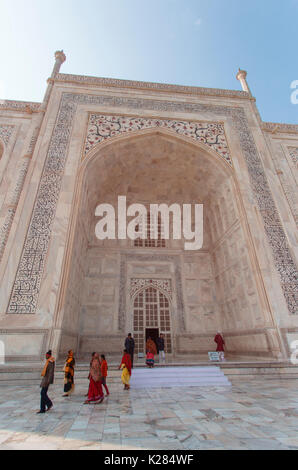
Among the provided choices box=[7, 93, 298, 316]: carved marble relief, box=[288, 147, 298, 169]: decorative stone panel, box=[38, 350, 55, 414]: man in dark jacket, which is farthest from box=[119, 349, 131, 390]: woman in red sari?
box=[288, 147, 298, 169]: decorative stone panel

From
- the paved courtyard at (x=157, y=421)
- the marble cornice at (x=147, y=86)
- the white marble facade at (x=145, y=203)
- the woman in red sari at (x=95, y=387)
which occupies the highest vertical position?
the marble cornice at (x=147, y=86)

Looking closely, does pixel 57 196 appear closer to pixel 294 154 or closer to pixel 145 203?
pixel 145 203

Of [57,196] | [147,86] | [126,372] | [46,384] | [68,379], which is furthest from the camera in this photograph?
[147,86]

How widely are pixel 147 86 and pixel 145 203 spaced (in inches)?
193

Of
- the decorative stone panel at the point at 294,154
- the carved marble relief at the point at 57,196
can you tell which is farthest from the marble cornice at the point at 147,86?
the decorative stone panel at the point at 294,154

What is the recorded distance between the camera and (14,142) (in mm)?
8836

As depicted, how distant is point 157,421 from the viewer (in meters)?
2.58

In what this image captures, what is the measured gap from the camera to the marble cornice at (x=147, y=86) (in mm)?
10078

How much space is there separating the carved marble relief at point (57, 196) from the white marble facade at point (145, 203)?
4 cm

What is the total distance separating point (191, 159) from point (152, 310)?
598cm

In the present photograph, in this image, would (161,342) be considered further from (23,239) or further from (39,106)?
(39,106)

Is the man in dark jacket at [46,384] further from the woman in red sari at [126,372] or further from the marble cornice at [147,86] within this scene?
the marble cornice at [147,86]

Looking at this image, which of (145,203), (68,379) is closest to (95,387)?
(68,379)
